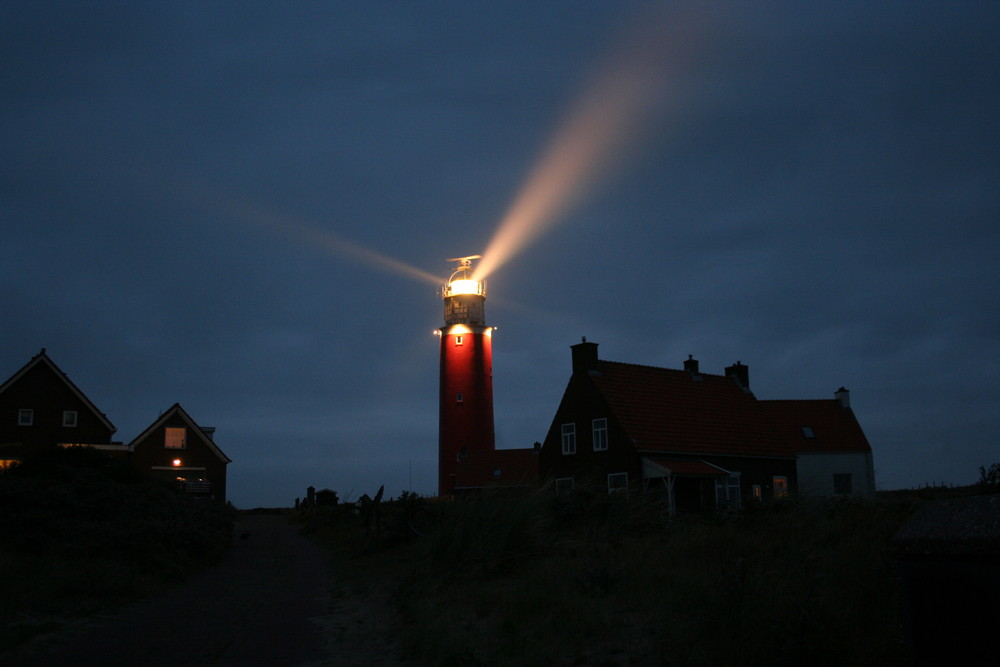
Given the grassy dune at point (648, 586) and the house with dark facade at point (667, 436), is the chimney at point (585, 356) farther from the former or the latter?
the grassy dune at point (648, 586)

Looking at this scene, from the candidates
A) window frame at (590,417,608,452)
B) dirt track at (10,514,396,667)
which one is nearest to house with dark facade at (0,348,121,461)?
window frame at (590,417,608,452)

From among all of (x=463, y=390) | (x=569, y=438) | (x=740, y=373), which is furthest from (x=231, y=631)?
(x=463, y=390)

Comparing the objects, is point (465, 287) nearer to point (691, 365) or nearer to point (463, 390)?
point (463, 390)

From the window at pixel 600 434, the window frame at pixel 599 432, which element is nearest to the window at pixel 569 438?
the window frame at pixel 599 432

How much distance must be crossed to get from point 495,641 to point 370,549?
46.8ft

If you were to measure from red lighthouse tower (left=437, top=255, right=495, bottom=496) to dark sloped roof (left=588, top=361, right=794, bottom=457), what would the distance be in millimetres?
17171

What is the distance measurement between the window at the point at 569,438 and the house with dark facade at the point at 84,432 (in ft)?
61.1

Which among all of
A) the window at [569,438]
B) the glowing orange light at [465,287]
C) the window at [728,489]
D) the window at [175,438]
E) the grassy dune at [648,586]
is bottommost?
the grassy dune at [648,586]

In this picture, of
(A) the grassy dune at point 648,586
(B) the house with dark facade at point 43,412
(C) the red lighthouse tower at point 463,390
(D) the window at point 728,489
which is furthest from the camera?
(C) the red lighthouse tower at point 463,390

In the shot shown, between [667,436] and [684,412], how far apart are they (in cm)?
258

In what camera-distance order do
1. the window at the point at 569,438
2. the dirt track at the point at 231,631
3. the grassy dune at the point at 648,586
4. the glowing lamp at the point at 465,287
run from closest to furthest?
the grassy dune at the point at 648,586
the dirt track at the point at 231,631
the window at the point at 569,438
the glowing lamp at the point at 465,287

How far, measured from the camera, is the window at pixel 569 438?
118 ft

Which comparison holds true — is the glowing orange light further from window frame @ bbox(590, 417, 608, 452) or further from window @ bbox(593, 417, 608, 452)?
window @ bbox(593, 417, 608, 452)

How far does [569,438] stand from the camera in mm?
36312
